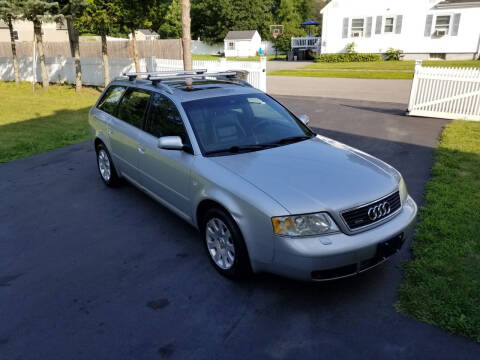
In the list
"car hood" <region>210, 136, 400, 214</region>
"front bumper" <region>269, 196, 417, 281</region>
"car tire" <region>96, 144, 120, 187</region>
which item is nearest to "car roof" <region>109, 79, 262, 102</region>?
"car hood" <region>210, 136, 400, 214</region>

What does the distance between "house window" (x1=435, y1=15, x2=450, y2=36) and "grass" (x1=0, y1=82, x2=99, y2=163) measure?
2532 centimetres

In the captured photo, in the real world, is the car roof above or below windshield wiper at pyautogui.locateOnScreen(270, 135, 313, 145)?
above

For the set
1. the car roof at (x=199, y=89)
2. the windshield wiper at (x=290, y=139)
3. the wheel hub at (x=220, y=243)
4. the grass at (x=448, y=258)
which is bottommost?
the grass at (x=448, y=258)

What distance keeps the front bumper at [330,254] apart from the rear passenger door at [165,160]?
1.38 meters

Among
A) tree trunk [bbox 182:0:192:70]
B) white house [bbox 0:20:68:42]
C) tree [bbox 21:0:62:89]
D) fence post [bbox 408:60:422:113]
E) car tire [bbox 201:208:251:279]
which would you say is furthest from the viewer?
white house [bbox 0:20:68:42]

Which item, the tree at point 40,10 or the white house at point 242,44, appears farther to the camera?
the white house at point 242,44

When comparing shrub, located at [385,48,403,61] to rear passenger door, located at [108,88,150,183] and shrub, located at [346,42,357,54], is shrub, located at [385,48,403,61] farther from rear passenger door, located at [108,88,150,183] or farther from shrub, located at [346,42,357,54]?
rear passenger door, located at [108,88,150,183]

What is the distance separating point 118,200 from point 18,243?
4.88 feet

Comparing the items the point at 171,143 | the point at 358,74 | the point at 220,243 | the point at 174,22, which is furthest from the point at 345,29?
the point at 174,22

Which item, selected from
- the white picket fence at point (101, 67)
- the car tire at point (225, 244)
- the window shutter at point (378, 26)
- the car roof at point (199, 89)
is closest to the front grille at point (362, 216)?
the car tire at point (225, 244)

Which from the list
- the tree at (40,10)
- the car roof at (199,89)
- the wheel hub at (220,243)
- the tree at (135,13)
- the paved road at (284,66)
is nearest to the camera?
the wheel hub at (220,243)

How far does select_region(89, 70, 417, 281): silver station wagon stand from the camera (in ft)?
10.0

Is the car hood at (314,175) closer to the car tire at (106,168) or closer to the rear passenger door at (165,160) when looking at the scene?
the rear passenger door at (165,160)

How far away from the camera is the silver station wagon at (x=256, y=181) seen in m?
3.05
